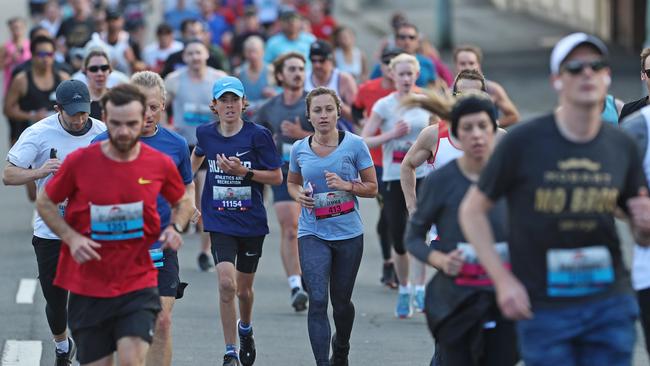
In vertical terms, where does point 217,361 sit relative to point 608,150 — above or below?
below

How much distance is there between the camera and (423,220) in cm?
696

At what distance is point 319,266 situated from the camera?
938 centimetres

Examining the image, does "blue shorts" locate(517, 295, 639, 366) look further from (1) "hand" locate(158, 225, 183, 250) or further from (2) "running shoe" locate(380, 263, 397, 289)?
(2) "running shoe" locate(380, 263, 397, 289)

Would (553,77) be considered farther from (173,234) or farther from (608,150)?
(173,234)

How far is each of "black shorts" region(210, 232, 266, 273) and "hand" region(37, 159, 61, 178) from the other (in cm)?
146

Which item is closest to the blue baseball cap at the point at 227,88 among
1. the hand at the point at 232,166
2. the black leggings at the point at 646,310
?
the hand at the point at 232,166

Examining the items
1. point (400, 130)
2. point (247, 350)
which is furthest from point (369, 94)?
point (247, 350)

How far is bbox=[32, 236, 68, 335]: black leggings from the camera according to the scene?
9422 millimetres

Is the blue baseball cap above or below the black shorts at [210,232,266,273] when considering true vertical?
above

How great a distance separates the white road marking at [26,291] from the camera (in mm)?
12516

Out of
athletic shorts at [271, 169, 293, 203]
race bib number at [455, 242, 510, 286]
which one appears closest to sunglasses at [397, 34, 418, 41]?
athletic shorts at [271, 169, 293, 203]

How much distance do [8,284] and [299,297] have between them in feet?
9.19

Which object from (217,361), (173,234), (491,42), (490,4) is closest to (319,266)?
(217,361)

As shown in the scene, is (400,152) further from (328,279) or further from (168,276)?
(168,276)
